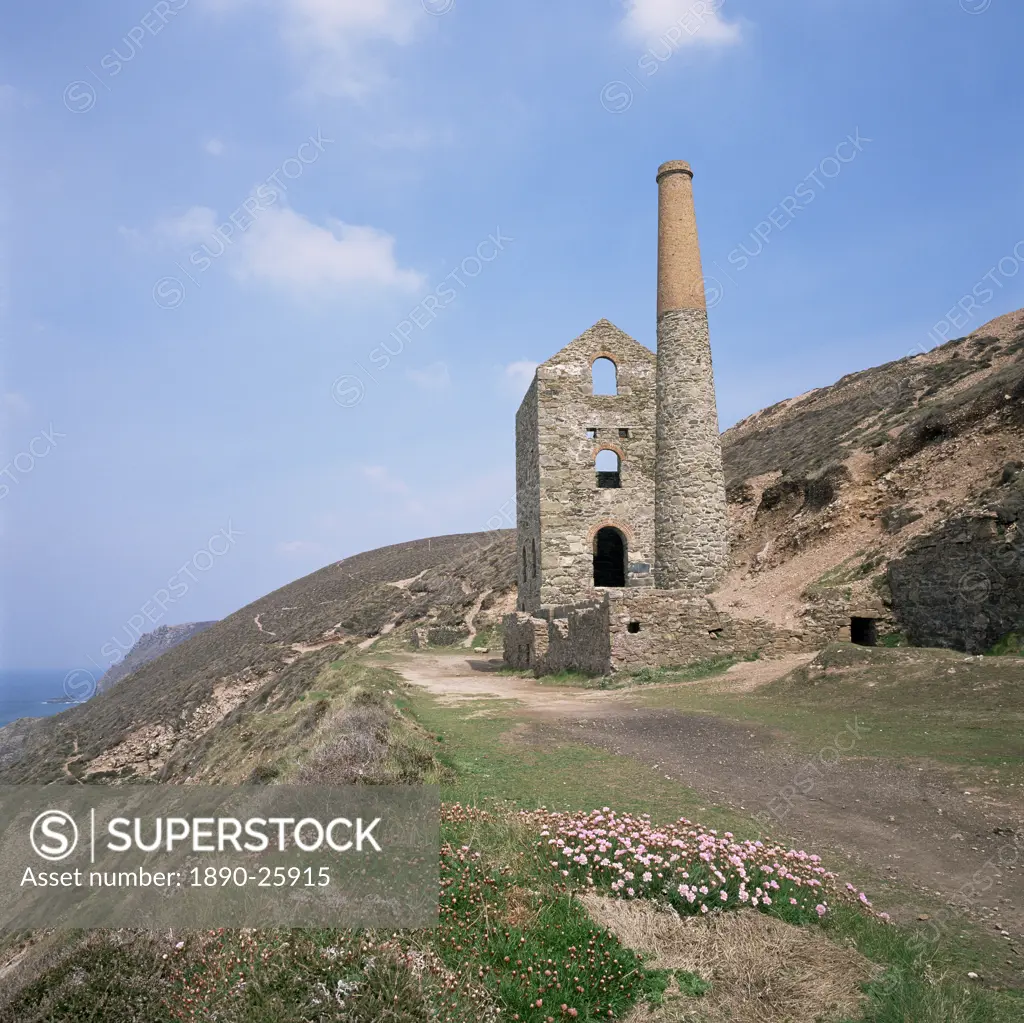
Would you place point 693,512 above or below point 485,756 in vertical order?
above

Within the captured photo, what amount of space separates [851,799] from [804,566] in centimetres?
1313

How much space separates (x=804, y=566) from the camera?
18875 millimetres

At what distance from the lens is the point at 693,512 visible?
873 inches

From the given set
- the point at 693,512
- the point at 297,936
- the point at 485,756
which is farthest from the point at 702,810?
the point at 693,512

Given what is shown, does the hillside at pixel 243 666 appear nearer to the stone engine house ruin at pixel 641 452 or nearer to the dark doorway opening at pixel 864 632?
the stone engine house ruin at pixel 641 452

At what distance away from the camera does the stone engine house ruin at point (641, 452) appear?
22250 mm

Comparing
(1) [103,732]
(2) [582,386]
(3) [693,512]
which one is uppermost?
(2) [582,386]

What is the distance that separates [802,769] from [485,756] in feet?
12.4

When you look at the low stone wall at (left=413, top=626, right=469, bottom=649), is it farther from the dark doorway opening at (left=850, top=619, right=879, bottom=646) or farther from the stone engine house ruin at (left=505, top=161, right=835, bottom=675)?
the dark doorway opening at (left=850, top=619, right=879, bottom=646)

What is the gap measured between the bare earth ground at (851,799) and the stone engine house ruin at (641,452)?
35.1 feet

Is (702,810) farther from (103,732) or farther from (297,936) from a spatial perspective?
(103,732)

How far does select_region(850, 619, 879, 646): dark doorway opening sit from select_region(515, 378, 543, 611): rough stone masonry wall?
31.6ft

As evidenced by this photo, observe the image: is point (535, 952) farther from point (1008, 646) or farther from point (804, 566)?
point (804, 566)

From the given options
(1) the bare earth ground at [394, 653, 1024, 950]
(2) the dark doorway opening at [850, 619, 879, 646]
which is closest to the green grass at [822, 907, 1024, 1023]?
(1) the bare earth ground at [394, 653, 1024, 950]
